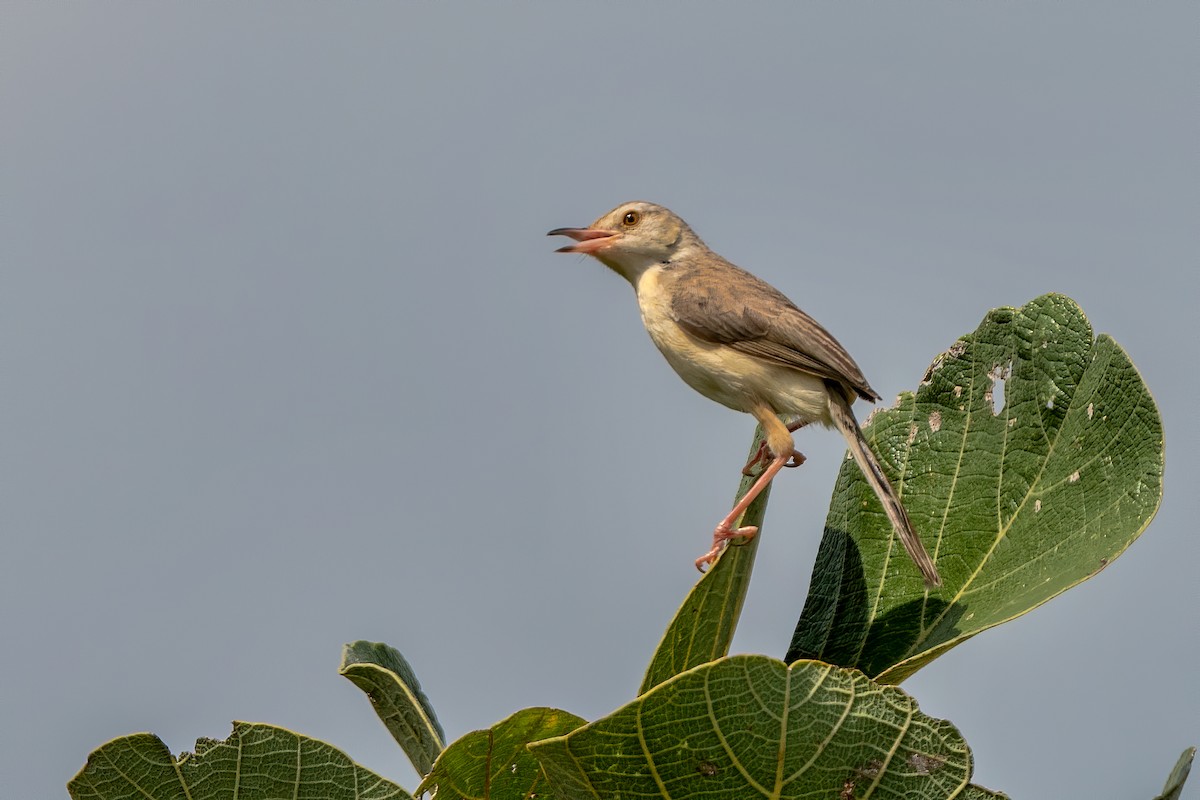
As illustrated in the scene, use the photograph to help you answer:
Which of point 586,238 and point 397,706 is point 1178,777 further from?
point 586,238

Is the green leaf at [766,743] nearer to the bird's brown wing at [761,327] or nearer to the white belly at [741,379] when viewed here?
the bird's brown wing at [761,327]

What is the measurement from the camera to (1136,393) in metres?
3.60

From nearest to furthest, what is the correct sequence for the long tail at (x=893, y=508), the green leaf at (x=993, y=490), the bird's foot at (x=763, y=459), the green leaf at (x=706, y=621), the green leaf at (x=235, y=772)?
the green leaf at (x=235, y=772), the green leaf at (x=706, y=621), the green leaf at (x=993, y=490), the long tail at (x=893, y=508), the bird's foot at (x=763, y=459)

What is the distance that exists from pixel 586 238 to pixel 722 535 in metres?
2.10

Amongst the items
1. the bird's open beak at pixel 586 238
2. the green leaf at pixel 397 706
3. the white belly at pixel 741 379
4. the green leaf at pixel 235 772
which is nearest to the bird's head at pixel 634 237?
the bird's open beak at pixel 586 238

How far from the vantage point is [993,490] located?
385 cm

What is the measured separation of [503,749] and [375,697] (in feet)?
1.61

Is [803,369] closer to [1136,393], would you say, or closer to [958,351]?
[958,351]

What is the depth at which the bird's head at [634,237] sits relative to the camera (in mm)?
5773

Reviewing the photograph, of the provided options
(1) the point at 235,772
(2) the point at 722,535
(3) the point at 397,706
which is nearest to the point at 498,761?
(3) the point at 397,706

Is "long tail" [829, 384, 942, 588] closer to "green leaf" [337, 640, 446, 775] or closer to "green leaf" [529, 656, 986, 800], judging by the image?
"green leaf" [529, 656, 986, 800]

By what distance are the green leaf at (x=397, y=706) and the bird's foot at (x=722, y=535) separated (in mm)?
904

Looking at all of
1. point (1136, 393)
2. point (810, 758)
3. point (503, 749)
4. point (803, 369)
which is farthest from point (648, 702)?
point (803, 369)

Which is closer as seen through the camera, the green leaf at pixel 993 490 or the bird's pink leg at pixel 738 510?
the green leaf at pixel 993 490
